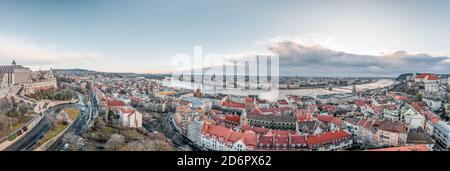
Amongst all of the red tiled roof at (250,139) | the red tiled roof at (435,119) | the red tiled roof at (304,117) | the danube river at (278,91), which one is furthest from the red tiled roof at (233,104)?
the red tiled roof at (435,119)

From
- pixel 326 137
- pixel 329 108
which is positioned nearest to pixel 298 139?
pixel 326 137

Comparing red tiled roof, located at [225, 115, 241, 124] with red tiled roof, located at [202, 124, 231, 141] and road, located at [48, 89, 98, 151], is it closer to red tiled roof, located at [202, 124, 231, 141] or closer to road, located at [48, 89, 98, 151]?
red tiled roof, located at [202, 124, 231, 141]

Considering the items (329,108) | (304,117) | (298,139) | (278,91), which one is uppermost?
(278,91)

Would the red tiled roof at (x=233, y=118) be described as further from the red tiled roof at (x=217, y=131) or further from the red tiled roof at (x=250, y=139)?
A: the red tiled roof at (x=250, y=139)

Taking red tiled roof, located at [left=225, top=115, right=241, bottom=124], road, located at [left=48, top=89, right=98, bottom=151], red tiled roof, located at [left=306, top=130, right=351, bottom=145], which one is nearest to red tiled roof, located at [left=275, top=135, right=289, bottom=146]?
red tiled roof, located at [left=306, top=130, right=351, bottom=145]

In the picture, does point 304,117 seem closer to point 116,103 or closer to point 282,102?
point 282,102

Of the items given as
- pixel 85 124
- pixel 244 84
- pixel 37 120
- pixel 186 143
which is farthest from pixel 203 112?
pixel 37 120
